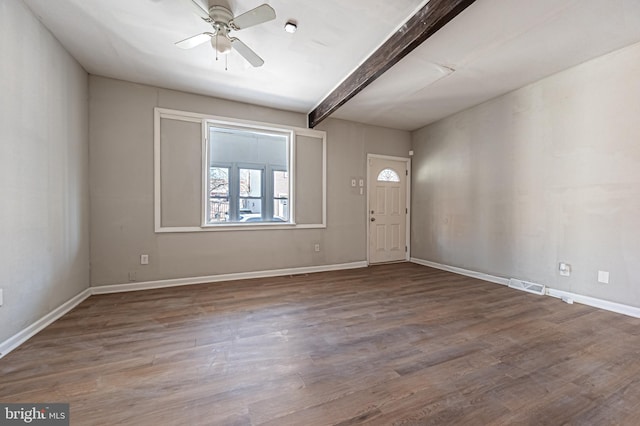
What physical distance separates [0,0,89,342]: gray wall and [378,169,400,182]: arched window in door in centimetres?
468

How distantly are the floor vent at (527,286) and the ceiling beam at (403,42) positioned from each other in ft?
11.1

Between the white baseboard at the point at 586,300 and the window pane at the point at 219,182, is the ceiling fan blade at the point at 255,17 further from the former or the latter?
the white baseboard at the point at 586,300

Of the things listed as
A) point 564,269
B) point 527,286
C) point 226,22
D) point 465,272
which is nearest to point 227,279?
point 226,22

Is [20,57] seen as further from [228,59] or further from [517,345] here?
[517,345]

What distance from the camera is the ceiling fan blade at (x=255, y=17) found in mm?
1896

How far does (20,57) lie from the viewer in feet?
6.84

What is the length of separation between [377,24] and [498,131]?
2.75 meters

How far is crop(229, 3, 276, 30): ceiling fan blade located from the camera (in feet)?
6.22

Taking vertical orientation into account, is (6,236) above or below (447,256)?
above

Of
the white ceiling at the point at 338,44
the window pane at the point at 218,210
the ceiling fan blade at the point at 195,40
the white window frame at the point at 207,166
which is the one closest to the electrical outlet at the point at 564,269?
the white ceiling at the point at 338,44

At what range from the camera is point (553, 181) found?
129 inches

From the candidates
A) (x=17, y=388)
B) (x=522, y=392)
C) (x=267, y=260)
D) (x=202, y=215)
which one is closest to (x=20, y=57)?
(x=202, y=215)

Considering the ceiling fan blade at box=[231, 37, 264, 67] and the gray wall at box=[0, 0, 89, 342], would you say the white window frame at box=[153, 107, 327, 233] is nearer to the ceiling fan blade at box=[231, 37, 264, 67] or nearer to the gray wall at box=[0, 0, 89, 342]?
the gray wall at box=[0, 0, 89, 342]

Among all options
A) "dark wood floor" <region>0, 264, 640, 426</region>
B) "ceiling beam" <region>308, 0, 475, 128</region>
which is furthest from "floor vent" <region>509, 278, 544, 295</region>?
"ceiling beam" <region>308, 0, 475, 128</region>
